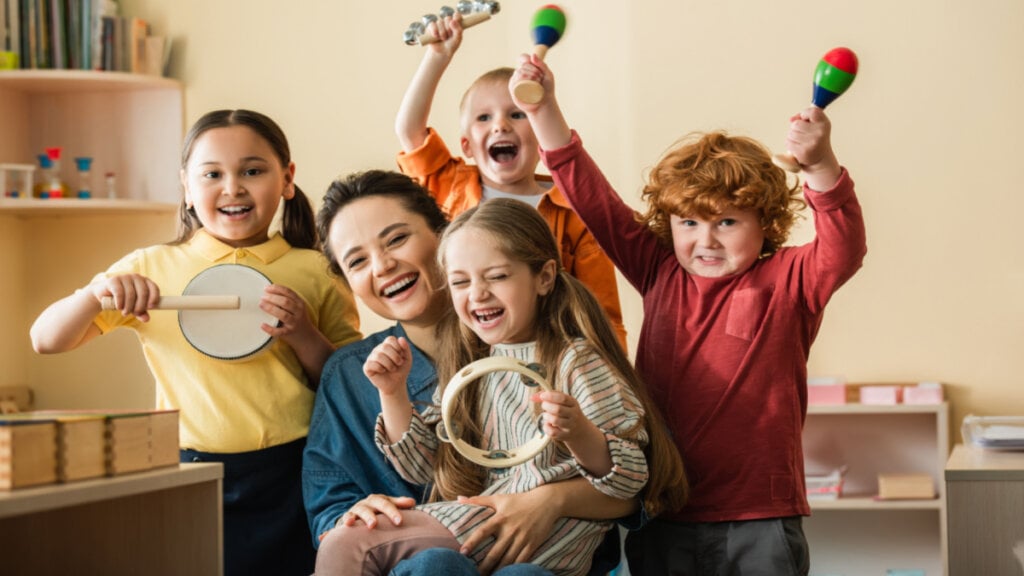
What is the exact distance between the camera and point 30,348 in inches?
168

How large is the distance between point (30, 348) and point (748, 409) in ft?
10.7

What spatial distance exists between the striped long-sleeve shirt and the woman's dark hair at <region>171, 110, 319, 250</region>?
59cm

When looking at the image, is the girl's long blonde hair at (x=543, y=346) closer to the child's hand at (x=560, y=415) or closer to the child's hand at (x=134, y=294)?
the child's hand at (x=560, y=415)

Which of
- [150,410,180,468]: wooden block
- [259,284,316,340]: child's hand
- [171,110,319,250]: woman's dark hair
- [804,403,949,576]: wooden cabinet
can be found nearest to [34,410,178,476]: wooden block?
[150,410,180,468]: wooden block

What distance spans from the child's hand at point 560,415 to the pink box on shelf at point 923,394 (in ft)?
8.60

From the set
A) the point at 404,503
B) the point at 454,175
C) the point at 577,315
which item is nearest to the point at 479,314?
the point at 577,315

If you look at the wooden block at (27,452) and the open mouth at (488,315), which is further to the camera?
the open mouth at (488,315)

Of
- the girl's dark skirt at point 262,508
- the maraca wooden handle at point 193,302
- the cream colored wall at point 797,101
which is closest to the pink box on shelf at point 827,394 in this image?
the cream colored wall at point 797,101

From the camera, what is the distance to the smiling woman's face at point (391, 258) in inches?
72.2

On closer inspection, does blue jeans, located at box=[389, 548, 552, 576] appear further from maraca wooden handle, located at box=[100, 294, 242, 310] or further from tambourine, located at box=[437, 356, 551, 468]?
A: maraca wooden handle, located at box=[100, 294, 242, 310]

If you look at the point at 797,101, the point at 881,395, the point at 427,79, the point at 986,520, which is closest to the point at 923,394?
the point at 881,395

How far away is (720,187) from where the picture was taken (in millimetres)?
1803

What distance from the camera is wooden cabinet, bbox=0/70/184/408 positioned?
13.8 feet

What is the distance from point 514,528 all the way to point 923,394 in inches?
103
